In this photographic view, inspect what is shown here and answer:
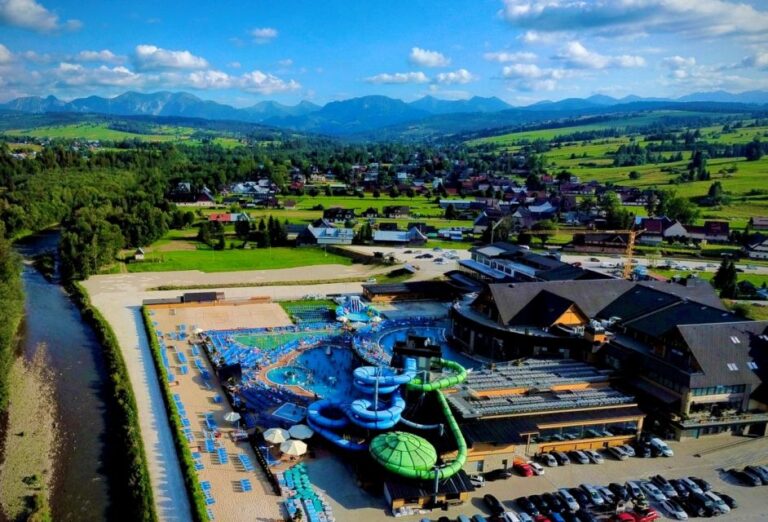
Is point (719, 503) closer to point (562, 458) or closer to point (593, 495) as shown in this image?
point (593, 495)

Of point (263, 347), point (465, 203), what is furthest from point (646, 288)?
point (465, 203)

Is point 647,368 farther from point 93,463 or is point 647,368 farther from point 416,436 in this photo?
point 93,463

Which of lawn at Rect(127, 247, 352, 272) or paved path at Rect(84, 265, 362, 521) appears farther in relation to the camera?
lawn at Rect(127, 247, 352, 272)

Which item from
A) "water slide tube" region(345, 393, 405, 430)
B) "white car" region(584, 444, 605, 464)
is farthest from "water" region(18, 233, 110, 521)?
"white car" region(584, 444, 605, 464)

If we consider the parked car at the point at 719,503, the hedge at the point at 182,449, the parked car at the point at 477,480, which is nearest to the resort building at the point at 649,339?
the parked car at the point at 719,503

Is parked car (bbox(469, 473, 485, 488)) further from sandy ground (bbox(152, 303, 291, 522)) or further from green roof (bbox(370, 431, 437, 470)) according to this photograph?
sandy ground (bbox(152, 303, 291, 522))

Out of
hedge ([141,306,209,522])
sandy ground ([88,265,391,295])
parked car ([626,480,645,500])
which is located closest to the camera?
hedge ([141,306,209,522])

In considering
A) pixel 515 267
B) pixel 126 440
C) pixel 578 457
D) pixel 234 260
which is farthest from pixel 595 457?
pixel 234 260

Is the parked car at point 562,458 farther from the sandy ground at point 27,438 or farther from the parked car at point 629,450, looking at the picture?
the sandy ground at point 27,438
